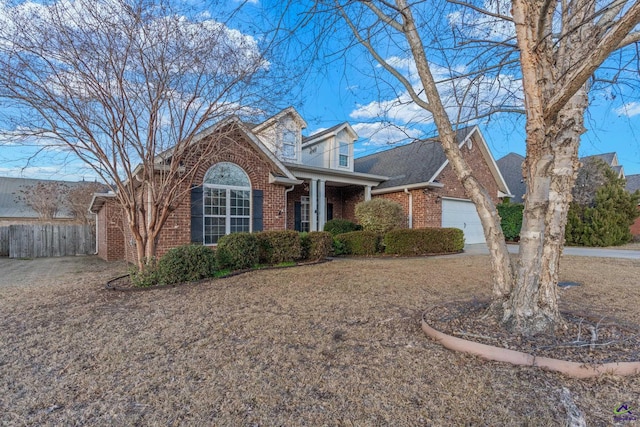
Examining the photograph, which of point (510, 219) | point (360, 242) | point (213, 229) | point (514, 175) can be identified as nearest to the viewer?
point (213, 229)

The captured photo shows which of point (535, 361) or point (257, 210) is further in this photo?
point (257, 210)

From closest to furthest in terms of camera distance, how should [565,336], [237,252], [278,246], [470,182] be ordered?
[565,336] < [470,182] < [237,252] < [278,246]

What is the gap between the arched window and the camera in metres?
9.39

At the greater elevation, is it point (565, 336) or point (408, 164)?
point (408, 164)

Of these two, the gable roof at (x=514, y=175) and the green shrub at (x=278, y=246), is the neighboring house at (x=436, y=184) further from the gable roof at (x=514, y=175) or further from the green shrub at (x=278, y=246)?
the green shrub at (x=278, y=246)

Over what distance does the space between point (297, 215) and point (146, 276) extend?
→ 8.65 m

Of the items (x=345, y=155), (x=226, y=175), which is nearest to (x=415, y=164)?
(x=345, y=155)

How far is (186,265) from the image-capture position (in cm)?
628

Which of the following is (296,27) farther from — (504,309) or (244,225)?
(244,225)

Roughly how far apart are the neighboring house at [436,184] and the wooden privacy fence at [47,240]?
1308 centimetres

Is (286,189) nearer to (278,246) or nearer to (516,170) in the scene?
(278,246)

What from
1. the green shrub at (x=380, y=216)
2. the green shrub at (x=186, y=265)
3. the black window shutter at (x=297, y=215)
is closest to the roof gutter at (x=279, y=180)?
the green shrub at (x=380, y=216)

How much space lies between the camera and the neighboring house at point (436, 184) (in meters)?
13.2

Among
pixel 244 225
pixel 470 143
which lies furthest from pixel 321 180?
pixel 470 143
